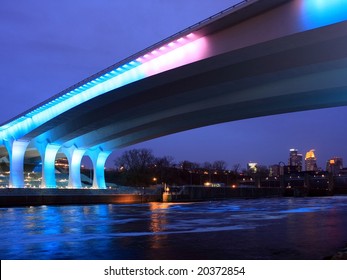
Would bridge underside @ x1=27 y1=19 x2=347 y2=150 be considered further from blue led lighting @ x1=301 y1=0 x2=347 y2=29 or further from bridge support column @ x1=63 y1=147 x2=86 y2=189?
bridge support column @ x1=63 y1=147 x2=86 y2=189

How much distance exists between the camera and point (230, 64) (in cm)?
3189

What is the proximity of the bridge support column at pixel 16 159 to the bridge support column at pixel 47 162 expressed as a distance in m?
3.74

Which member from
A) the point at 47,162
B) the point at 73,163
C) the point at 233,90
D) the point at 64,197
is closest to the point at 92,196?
the point at 64,197

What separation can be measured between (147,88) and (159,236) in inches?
960

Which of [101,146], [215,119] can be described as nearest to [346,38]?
[215,119]

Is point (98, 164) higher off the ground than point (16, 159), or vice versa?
point (16, 159)

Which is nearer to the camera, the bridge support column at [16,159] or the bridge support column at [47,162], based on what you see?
the bridge support column at [16,159]

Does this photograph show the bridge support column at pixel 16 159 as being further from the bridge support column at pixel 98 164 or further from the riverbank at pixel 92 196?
the bridge support column at pixel 98 164

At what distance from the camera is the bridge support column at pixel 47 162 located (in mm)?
71125

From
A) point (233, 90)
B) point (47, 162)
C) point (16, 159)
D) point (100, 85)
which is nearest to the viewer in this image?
point (233, 90)

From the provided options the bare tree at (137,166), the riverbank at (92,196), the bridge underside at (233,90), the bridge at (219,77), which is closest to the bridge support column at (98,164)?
the riverbank at (92,196)

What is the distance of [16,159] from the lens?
6725 centimetres

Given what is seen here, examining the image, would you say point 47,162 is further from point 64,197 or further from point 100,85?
point 100,85

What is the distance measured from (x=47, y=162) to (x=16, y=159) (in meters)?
6.00
